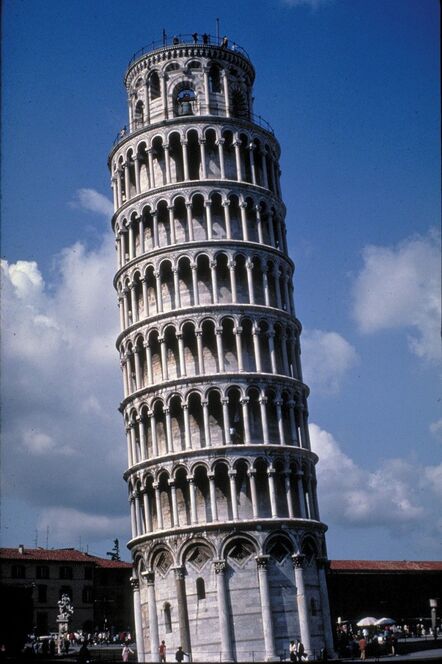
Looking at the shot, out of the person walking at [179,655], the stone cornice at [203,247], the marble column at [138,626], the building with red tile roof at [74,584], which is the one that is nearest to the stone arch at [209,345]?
the stone cornice at [203,247]

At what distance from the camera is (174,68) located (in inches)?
2280

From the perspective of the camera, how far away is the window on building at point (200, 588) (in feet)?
155

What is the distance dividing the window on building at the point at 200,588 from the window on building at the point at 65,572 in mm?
40819

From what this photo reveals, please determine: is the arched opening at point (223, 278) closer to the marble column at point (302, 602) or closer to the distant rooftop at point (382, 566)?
the marble column at point (302, 602)

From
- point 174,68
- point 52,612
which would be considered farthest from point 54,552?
point 174,68

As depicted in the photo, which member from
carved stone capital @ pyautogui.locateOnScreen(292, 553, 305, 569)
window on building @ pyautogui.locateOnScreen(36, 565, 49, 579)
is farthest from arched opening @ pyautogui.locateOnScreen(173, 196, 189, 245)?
window on building @ pyautogui.locateOnScreen(36, 565, 49, 579)

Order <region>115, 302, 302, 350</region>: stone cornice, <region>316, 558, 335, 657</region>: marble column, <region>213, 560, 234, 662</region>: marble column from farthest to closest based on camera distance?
1. <region>115, 302, 302, 350</region>: stone cornice
2. <region>316, 558, 335, 657</region>: marble column
3. <region>213, 560, 234, 662</region>: marble column

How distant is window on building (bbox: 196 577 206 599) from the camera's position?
47219mm

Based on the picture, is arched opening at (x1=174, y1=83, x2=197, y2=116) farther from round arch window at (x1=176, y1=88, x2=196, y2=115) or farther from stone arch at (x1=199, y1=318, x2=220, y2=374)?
stone arch at (x1=199, y1=318, x2=220, y2=374)

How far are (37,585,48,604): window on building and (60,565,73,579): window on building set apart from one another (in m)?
2.11

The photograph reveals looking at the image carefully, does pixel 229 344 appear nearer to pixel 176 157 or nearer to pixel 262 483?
pixel 262 483

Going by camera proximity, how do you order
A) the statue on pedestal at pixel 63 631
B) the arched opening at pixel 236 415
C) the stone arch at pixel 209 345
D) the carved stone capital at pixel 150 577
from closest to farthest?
the carved stone capital at pixel 150 577 → the arched opening at pixel 236 415 → the stone arch at pixel 209 345 → the statue on pedestal at pixel 63 631

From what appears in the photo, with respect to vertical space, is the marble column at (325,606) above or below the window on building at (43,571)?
below

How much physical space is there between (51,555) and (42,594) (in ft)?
13.8
